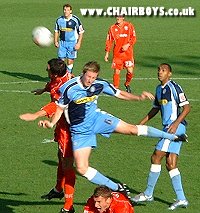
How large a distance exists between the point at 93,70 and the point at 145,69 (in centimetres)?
1518

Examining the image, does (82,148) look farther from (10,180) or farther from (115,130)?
(10,180)

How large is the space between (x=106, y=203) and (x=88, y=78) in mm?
2558

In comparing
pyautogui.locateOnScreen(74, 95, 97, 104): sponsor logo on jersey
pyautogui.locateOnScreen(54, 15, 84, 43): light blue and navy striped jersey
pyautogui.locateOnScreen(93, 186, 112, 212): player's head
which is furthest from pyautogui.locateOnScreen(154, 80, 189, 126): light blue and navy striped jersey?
pyautogui.locateOnScreen(54, 15, 84, 43): light blue and navy striped jersey

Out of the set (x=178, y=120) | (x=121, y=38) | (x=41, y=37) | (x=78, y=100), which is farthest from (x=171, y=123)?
(x=121, y=38)

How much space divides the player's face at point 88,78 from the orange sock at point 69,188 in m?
1.50

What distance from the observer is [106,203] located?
9922 mm

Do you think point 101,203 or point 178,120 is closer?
point 101,203

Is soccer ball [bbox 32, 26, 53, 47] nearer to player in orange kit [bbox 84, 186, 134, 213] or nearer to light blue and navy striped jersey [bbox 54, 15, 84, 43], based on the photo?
light blue and navy striped jersey [bbox 54, 15, 84, 43]

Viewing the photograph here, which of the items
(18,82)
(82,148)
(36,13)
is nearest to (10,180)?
(82,148)

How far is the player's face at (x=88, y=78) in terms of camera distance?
1188 centimetres

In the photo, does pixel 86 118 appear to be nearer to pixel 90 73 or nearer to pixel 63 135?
pixel 63 135

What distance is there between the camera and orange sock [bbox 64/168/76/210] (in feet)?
41.1

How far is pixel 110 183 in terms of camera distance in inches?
481

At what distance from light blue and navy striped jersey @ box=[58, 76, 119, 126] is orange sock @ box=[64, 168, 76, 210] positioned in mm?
888
